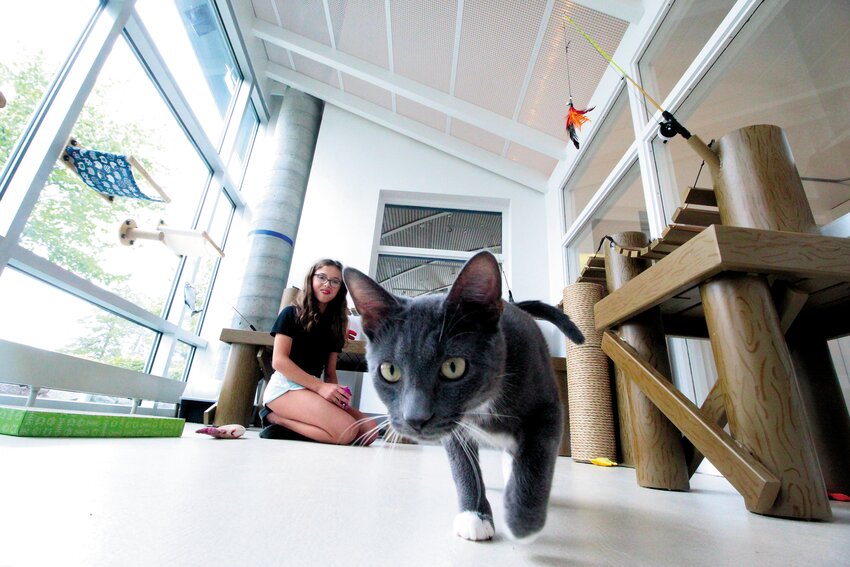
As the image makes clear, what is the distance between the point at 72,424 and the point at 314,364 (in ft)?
3.55

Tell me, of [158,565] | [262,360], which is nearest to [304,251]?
[262,360]

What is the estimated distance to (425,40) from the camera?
3311mm

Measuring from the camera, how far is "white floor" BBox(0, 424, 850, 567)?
42 centimetres

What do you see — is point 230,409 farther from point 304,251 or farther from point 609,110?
point 609,110

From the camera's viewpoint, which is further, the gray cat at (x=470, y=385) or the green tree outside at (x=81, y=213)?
the green tree outside at (x=81, y=213)

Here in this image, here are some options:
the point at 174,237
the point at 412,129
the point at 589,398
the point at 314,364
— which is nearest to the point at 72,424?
the point at 314,364

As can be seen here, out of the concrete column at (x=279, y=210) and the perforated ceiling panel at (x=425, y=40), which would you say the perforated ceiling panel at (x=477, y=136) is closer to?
the perforated ceiling panel at (x=425, y=40)

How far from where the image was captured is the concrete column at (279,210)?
3602mm

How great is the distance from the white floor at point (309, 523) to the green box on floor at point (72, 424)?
0.60ft

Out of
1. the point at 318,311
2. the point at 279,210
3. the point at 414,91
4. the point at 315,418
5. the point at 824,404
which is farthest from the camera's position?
the point at 279,210

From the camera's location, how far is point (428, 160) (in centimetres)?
430

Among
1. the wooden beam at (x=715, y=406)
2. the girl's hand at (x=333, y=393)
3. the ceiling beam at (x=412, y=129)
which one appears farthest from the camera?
the ceiling beam at (x=412, y=129)

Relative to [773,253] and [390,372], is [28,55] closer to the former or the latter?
[390,372]

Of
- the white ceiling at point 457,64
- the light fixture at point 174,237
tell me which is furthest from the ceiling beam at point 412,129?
the light fixture at point 174,237
